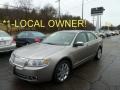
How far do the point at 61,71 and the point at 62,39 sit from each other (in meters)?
1.41

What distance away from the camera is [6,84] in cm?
463

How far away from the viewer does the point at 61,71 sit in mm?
4793

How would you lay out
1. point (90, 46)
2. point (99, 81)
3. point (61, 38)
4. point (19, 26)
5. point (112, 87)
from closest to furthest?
point (112, 87)
point (99, 81)
point (61, 38)
point (90, 46)
point (19, 26)

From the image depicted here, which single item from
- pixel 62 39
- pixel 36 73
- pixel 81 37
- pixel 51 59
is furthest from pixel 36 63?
pixel 81 37

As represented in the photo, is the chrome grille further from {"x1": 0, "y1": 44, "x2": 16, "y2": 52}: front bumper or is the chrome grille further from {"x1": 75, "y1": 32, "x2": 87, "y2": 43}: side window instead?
{"x1": 0, "y1": 44, "x2": 16, "y2": 52}: front bumper

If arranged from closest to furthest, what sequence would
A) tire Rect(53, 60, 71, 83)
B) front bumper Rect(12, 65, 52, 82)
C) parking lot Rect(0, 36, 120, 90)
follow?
front bumper Rect(12, 65, 52, 82) < parking lot Rect(0, 36, 120, 90) < tire Rect(53, 60, 71, 83)

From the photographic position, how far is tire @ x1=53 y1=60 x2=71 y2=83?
4566 mm

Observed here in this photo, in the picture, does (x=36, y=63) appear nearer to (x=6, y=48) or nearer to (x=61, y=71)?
(x=61, y=71)

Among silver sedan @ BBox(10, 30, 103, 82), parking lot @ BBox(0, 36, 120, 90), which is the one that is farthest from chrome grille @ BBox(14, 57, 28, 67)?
parking lot @ BBox(0, 36, 120, 90)

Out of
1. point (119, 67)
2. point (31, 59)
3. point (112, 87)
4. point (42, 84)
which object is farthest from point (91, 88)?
point (119, 67)

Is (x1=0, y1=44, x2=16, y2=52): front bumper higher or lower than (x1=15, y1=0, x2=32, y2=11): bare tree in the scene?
lower

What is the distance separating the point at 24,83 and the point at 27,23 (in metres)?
26.5

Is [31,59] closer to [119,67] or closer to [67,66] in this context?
[67,66]

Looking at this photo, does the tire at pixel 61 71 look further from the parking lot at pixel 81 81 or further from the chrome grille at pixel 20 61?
the chrome grille at pixel 20 61
